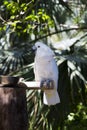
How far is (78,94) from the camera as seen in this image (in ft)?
12.6

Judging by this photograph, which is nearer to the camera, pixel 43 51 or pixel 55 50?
pixel 43 51

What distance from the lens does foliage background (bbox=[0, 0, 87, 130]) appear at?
374cm

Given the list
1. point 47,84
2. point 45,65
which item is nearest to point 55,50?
point 45,65

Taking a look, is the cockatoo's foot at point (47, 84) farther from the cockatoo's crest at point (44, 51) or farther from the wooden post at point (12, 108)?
the cockatoo's crest at point (44, 51)

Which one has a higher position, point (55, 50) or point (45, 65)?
point (45, 65)

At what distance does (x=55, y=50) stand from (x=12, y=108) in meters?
2.08

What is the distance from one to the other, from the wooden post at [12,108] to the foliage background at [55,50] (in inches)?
57.2

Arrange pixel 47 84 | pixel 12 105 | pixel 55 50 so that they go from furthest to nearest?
pixel 55 50 < pixel 47 84 < pixel 12 105

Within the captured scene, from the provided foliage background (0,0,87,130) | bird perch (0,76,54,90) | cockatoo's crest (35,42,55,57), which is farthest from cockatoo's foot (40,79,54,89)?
foliage background (0,0,87,130)

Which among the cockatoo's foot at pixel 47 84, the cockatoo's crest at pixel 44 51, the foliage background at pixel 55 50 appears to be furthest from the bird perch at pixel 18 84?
the foliage background at pixel 55 50

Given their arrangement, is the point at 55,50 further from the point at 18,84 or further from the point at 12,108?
the point at 12,108

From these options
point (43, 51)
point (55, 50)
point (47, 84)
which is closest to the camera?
point (47, 84)

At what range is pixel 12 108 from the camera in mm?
2186

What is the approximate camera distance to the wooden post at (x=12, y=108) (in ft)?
7.13
